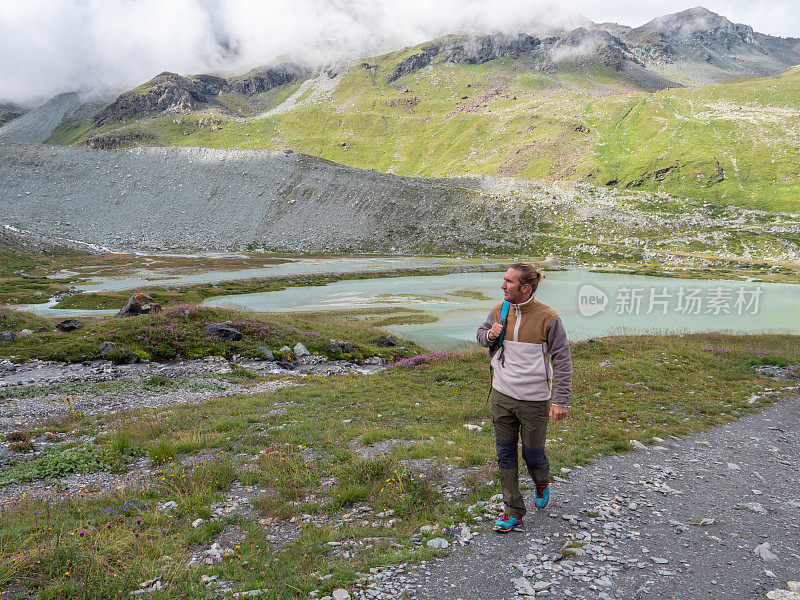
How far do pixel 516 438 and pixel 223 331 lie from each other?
25519 millimetres

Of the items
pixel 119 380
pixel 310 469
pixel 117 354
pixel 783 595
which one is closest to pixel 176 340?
pixel 117 354

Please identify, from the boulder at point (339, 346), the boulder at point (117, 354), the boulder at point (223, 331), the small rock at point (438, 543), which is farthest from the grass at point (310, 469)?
the boulder at point (117, 354)

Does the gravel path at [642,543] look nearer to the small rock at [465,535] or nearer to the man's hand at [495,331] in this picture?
the small rock at [465,535]

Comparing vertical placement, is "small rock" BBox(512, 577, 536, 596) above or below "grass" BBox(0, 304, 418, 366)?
above

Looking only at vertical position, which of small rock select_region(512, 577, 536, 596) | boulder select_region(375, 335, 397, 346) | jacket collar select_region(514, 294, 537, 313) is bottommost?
boulder select_region(375, 335, 397, 346)

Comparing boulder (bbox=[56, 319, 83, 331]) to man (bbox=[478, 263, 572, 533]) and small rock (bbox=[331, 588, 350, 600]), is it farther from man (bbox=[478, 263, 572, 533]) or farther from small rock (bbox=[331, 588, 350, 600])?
man (bbox=[478, 263, 572, 533])

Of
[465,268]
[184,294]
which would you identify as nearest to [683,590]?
[184,294]

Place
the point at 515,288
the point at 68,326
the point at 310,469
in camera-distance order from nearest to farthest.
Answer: the point at 515,288 < the point at 310,469 < the point at 68,326

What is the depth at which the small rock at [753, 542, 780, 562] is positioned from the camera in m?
6.10

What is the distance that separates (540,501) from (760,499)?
15.7 ft

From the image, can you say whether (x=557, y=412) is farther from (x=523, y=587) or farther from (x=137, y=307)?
(x=137, y=307)

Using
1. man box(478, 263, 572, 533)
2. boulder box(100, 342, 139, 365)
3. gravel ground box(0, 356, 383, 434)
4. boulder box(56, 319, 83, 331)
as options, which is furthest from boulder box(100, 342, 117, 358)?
man box(478, 263, 572, 533)

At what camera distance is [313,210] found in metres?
127

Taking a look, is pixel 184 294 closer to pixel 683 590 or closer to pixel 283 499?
pixel 283 499
